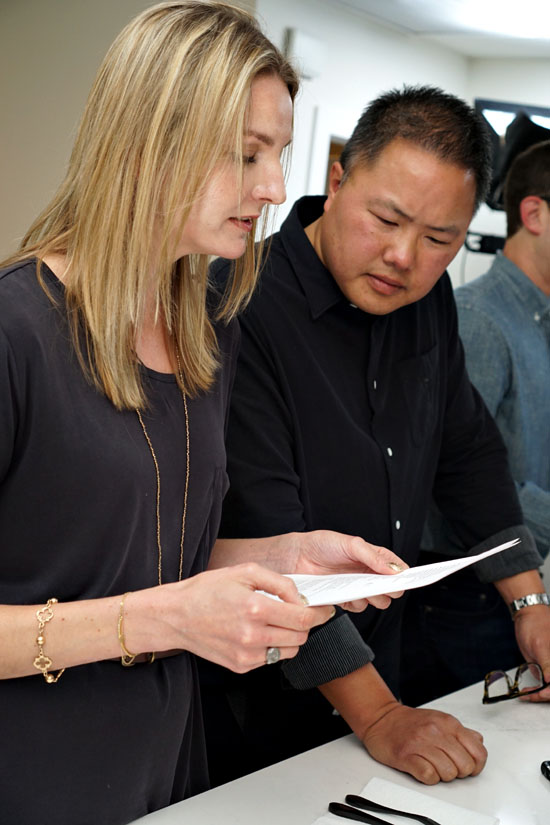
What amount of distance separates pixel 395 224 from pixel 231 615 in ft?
2.87

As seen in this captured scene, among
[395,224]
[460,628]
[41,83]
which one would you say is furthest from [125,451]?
[41,83]

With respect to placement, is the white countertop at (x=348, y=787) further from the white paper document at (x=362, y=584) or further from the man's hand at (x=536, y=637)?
the white paper document at (x=362, y=584)

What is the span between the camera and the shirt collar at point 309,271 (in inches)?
63.9

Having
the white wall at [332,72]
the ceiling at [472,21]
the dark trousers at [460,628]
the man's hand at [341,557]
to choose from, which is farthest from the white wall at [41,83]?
the man's hand at [341,557]

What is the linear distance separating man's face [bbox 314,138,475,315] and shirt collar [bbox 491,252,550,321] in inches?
24.5

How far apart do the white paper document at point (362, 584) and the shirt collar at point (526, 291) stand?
135cm

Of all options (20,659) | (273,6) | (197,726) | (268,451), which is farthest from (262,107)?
(273,6)

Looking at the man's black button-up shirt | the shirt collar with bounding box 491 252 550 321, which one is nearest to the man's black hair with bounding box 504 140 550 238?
the shirt collar with bounding box 491 252 550 321

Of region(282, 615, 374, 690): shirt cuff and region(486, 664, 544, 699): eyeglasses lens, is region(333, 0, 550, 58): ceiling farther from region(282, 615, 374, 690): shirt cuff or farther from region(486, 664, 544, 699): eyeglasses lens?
region(282, 615, 374, 690): shirt cuff

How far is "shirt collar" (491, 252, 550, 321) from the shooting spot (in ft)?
7.26

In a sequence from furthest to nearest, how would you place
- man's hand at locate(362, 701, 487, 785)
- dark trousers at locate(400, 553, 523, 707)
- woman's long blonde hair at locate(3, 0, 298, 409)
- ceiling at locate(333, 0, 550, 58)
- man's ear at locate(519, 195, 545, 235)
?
ceiling at locate(333, 0, 550, 58)
man's ear at locate(519, 195, 545, 235)
dark trousers at locate(400, 553, 523, 707)
man's hand at locate(362, 701, 487, 785)
woman's long blonde hair at locate(3, 0, 298, 409)

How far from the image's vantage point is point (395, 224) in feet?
5.15

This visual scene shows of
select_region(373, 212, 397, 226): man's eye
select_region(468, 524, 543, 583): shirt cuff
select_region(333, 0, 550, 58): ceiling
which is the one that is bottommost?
select_region(468, 524, 543, 583): shirt cuff

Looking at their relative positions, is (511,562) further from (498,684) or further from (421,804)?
(421,804)
